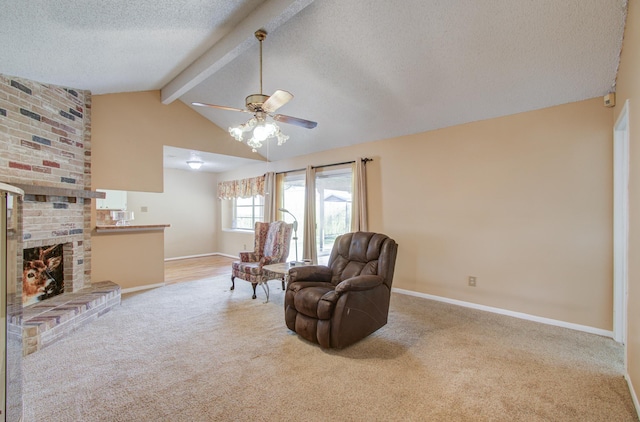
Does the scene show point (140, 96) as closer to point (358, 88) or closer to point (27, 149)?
point (27, 149)

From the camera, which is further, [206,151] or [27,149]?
[206,151]

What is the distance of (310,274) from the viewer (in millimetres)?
3145

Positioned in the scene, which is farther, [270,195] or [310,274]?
[270,195]

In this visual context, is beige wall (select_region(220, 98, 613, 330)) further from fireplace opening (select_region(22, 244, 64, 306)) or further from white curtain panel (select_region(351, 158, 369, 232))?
fireplace opening (select_region(22, 244, 64, 306))

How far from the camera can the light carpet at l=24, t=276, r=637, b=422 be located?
1818mm

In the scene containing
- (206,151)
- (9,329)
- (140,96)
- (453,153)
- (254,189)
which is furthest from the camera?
(254,189)

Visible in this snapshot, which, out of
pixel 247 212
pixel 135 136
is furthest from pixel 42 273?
pixel 247 212

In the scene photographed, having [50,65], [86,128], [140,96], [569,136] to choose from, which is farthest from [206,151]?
[569,136]

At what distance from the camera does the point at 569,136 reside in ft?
10.0

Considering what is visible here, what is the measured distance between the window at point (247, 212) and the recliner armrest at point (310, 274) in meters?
4.15

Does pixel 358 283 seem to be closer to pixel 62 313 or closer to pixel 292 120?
pixel 292 120

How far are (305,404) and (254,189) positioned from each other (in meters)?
5.34

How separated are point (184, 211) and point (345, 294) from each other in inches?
247

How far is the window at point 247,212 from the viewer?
721cm
